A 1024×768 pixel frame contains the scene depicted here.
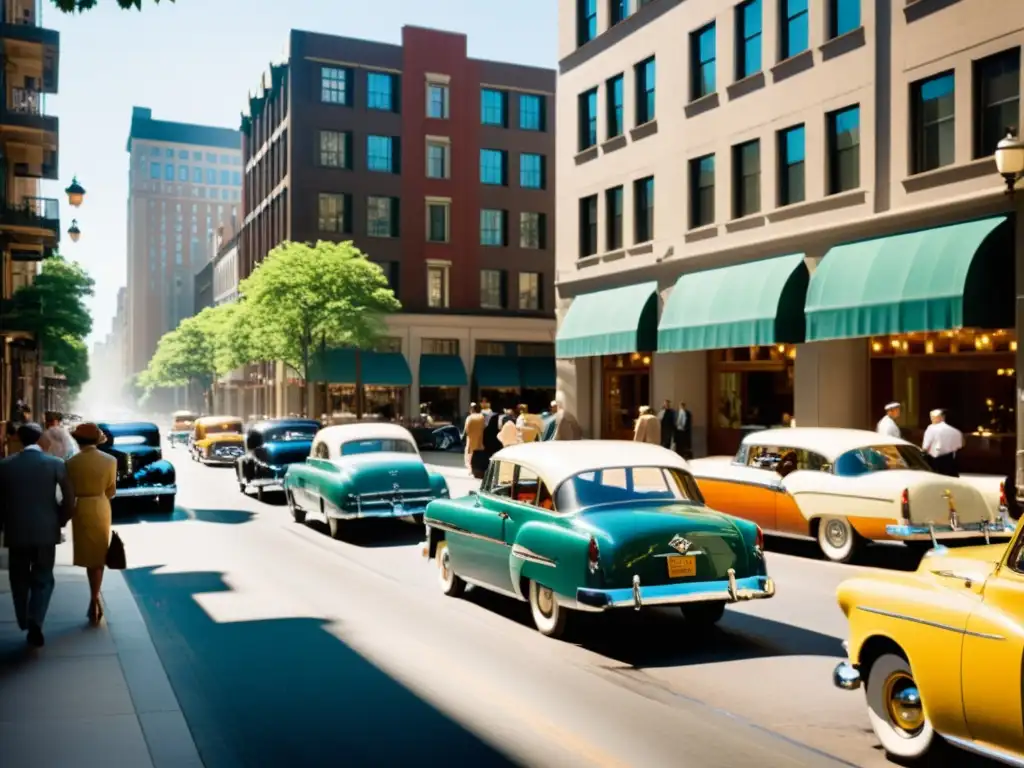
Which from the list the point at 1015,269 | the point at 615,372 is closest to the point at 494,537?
the point at 1015,269

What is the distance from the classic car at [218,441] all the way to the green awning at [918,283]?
1884 centimetres

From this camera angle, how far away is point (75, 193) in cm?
3172

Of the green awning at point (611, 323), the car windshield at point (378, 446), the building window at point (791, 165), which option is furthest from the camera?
the green awning at point (611, 323)

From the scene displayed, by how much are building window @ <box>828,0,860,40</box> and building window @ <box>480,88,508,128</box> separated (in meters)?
41.5

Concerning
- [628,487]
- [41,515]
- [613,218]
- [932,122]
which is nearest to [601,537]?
[628,487]

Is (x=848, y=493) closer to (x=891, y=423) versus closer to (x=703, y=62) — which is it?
(x=891, y=423)

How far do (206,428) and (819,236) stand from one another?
21.0 meters

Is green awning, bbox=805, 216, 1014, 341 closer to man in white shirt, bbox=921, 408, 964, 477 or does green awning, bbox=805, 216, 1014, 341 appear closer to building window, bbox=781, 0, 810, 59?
man in white shirt, bbox=921, 408, 964, 477

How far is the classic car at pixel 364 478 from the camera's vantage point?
1605cm

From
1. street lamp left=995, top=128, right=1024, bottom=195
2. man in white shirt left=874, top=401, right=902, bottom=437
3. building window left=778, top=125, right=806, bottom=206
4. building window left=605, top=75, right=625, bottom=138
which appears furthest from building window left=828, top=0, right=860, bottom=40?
man in white shirt left=874, top=401, right=902, bottom=437

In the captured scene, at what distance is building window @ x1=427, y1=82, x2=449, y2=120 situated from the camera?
6369 centimetres

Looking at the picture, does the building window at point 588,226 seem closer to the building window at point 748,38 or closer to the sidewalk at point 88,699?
the building window at point 748,38

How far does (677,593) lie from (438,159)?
57.4 m

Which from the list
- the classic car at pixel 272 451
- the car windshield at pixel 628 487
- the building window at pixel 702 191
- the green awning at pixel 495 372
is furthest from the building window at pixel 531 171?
the car windshield at pixel 628 487
